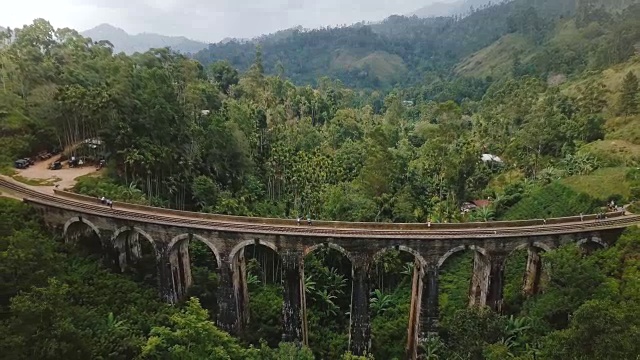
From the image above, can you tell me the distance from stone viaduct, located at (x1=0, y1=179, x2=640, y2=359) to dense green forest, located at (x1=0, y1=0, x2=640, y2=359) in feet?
6.08

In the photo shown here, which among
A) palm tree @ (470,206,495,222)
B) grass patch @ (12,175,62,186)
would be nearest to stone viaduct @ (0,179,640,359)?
grass patch @ (12,175,62,186)

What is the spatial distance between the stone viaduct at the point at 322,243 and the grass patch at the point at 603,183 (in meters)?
7.98

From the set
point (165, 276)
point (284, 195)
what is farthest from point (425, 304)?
point (284, 195)

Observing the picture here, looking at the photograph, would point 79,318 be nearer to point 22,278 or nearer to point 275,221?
point 22,278

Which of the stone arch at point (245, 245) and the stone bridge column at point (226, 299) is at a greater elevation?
the stone arch at point (245, 245)

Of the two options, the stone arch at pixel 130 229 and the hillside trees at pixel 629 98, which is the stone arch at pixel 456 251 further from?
the hillside trees at pixel 629 98

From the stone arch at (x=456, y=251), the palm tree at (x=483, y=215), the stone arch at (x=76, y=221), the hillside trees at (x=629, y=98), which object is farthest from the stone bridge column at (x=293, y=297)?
the hillside trees at (x=629, y=98)

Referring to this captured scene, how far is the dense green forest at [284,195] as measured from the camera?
27500mm

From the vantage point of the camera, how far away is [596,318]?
79.3 feet

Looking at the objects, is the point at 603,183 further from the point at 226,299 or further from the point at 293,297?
the point at 226,299

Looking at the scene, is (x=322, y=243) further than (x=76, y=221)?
No

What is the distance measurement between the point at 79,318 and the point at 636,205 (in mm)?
44528

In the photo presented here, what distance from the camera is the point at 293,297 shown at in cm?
3894

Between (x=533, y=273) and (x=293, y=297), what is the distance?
2046 cm
